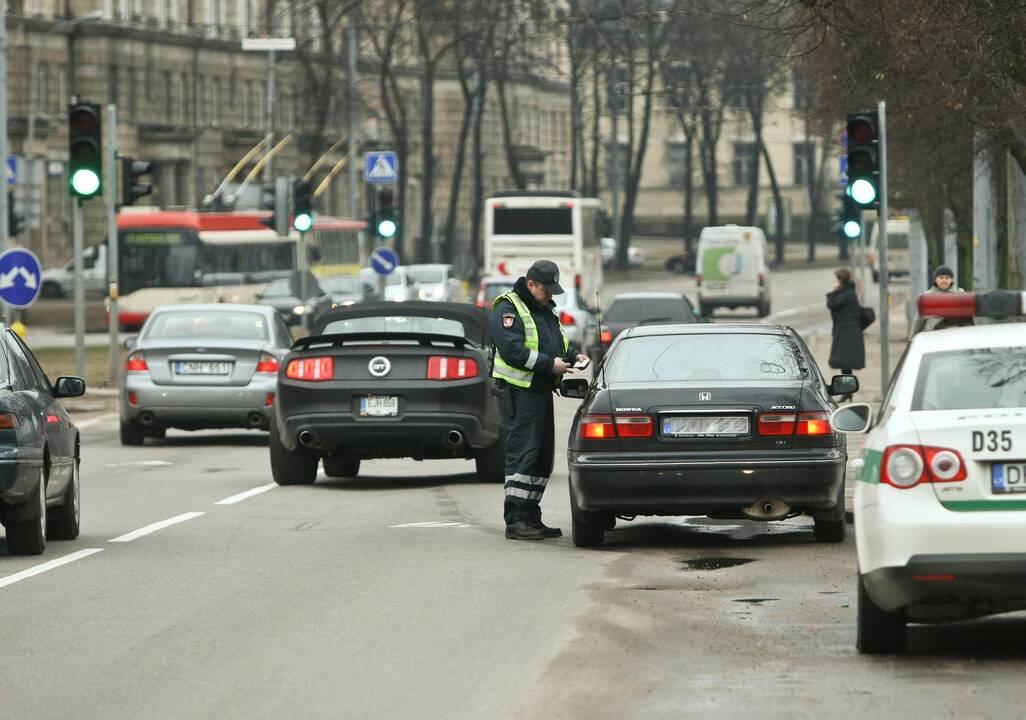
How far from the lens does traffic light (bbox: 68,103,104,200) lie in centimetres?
2573

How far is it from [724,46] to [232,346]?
55173 mm

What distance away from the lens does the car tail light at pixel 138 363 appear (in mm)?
23688

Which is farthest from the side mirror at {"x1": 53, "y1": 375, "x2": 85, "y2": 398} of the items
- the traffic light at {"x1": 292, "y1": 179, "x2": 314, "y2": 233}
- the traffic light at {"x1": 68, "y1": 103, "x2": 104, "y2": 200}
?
the traffic light at {"x1": 292, "y1": 179, "x2": 314, "y2": 233}

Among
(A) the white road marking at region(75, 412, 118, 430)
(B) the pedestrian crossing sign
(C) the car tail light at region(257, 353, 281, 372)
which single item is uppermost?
(B) the pedestrian crossing sign

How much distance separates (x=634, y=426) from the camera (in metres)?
13.1

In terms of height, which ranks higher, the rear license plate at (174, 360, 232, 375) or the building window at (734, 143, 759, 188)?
the building window at (734, 143, 759, 188)

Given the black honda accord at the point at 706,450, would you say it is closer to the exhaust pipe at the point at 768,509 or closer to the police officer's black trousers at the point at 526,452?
the exhaust pipe at the point at 768,509

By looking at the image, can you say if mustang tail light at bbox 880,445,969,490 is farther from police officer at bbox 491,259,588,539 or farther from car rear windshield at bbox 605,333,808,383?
police officer at bbox 491,259,588,539

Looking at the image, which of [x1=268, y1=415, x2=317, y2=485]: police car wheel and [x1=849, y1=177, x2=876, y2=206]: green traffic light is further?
[x1=849, y1=177, x2=876, y2=206]: green traffic light

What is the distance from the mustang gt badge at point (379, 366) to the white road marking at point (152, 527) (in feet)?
7.08

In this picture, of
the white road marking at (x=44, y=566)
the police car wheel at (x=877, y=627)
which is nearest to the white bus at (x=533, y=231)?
the white road marking at (x=44, y=566)

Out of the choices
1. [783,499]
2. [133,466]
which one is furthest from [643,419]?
[133,466]

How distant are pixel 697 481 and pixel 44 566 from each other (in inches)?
143

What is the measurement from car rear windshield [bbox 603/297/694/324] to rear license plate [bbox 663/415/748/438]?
26218 millimetres
